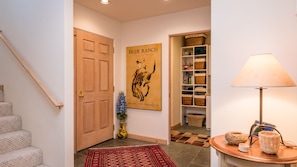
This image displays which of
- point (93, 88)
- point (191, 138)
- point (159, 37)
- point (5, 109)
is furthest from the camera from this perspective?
point (191, 138)

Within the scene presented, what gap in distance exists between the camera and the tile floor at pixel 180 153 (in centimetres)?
275

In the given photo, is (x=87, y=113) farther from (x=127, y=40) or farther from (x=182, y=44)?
(x=182, y=44)

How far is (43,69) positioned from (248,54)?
2.41 meters

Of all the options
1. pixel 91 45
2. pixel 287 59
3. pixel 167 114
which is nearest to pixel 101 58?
pixel 91 45

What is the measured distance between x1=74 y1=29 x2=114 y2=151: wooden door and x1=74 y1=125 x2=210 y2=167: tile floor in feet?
0.71

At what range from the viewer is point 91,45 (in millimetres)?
3373

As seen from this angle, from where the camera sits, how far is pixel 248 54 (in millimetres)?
1698

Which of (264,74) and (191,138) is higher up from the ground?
(264,74)

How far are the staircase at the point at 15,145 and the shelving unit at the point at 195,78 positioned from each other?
3668 mm

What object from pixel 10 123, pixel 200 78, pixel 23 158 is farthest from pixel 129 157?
pixel 200 78

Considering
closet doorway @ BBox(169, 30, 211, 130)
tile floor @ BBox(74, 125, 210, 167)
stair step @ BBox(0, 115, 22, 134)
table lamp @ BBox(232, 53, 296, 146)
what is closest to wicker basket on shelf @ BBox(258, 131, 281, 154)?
table lamp @ BBox(232, 53, 296, 146)

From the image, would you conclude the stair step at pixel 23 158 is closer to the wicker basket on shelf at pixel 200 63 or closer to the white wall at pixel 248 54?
the white wall at pixel 248 54

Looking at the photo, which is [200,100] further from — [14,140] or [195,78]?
[14,140]

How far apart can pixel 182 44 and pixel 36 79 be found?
3889 millimetres
